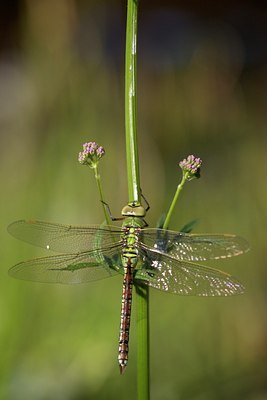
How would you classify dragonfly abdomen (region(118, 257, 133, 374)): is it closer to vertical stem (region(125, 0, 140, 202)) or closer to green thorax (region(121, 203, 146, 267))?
green thorax (region(121, 203, 146, 267))

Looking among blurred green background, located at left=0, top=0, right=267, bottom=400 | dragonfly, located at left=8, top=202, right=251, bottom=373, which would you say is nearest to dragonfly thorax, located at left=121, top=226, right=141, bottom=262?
dragonfly, located at left=8, top=202, right=251, bottom=373

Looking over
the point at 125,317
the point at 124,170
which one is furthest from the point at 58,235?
the point at 124,170

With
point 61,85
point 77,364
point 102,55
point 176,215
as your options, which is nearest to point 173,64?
point 102,55

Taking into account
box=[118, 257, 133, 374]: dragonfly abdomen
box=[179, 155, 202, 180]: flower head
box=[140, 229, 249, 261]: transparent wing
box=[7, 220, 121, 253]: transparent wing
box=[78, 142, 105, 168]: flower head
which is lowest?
box=[118, 257, 133, 374]: dragonfly abdomen

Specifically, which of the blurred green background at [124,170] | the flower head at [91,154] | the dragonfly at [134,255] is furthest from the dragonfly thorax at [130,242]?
the blurred green background at [124,170]

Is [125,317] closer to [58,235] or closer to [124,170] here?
[58,235]

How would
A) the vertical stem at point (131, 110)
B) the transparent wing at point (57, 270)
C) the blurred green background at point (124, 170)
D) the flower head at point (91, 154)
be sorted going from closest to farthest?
1. the vertical stem at point (131, 110)
2. the flower head at point (91, 154)
3. the transparent wing at point (57, 270)
4. the blurred green background at point (124, 170)

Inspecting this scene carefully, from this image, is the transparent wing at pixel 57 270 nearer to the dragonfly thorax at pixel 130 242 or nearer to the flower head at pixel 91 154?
the dragonfly thorax at pixel 130 242
